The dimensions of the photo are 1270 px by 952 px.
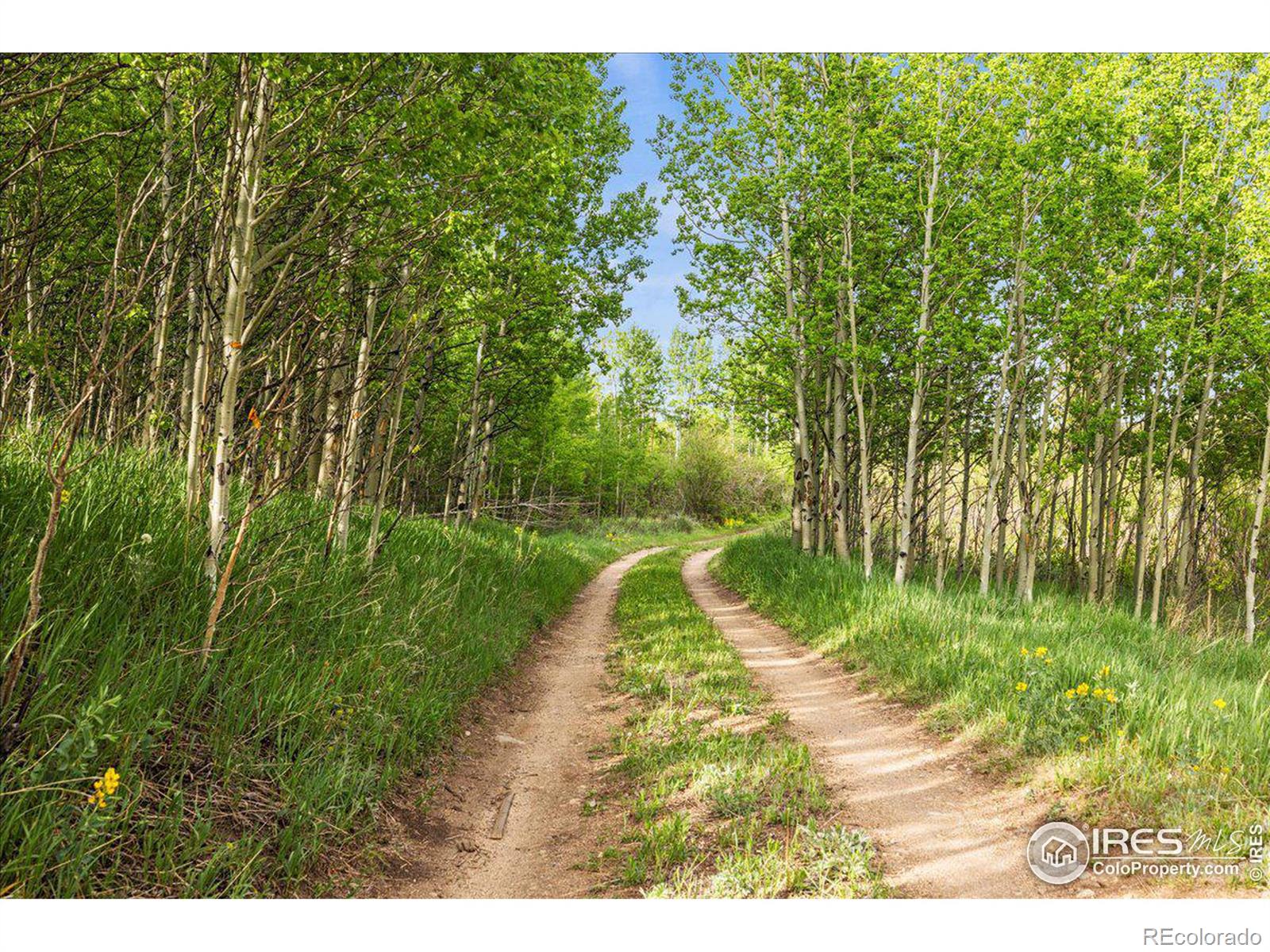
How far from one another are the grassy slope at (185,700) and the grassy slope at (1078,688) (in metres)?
4.48

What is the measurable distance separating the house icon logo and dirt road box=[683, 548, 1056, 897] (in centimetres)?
6

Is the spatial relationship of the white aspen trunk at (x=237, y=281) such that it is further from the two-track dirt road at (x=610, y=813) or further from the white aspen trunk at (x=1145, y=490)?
the white aspen trunk at (x=1145, y=490)

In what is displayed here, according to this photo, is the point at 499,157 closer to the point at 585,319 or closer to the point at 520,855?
the point at 520,855

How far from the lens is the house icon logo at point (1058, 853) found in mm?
3170

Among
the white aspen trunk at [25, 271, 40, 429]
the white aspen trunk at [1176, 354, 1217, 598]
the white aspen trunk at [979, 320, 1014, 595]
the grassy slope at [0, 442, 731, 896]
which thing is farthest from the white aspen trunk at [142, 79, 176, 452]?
the white aspen trunk at [1176, 354, 1217, 598]

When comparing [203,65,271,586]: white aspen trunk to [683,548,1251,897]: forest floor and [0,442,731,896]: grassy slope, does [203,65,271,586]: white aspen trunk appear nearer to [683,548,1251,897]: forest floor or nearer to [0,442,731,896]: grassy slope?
[0,442,731,896]: grassy slope

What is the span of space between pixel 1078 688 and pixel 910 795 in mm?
1619

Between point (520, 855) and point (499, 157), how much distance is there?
5.33 m

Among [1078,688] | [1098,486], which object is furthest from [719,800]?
[1098,486]

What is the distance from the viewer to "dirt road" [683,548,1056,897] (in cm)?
327

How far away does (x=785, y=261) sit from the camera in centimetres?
1313

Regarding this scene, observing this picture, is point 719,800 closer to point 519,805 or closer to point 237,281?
point 519,805

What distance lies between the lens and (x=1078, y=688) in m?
4.71

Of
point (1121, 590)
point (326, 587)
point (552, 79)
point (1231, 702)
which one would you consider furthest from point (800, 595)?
point (1121, 590)
